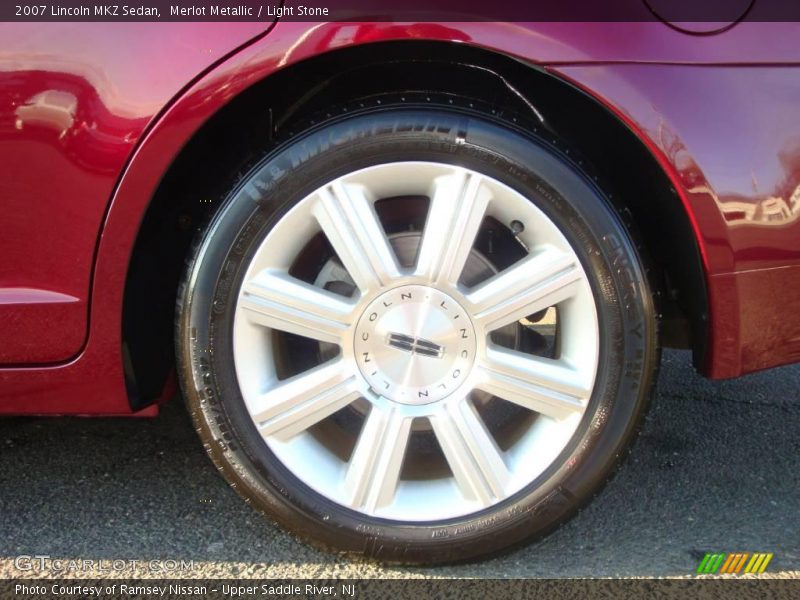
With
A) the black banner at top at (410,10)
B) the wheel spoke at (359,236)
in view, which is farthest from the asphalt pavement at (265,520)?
the black banner at top at (410,10)

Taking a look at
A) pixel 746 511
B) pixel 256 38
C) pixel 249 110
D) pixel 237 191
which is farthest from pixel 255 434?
pixel 746 511

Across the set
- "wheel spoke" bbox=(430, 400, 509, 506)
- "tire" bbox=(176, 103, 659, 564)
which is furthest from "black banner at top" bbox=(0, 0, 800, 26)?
"wheel spoke" bbox=(430, 400, 509, 506)

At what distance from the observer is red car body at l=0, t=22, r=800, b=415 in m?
1.36

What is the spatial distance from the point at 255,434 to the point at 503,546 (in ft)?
1.92

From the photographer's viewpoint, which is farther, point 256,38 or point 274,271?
point 274,271

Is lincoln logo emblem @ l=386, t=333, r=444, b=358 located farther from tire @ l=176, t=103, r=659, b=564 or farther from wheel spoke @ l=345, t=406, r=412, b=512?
wheel spoke @ l=345, t=406, r=412, b=512

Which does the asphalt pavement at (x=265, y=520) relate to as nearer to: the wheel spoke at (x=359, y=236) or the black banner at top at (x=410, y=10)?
the wheel spoke at (x=359, y=236)

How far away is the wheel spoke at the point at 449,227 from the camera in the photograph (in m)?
1.48

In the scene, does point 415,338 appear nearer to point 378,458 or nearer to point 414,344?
point 414,344

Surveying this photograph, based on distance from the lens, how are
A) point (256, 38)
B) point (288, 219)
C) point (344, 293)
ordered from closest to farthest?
1. point (256, 38)
2. point (288, 219)
3. point (344, 293)

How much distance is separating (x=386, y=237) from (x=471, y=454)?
500 mm

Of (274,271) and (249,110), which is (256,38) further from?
(274,271)

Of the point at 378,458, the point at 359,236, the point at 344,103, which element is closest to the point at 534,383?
the point at 378,458

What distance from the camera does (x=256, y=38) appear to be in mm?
1369
